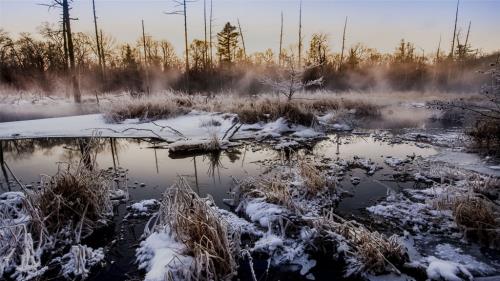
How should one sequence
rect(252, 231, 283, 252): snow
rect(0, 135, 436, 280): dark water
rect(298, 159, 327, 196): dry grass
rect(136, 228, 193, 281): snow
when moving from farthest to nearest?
1. rect(298, 159, 327, 196): dry grass
2. rect(0, 135, 436, 280): dark water
3. rect(252, 231, 283, 252): snow
4. rect(136, 228, 193, 281): snow

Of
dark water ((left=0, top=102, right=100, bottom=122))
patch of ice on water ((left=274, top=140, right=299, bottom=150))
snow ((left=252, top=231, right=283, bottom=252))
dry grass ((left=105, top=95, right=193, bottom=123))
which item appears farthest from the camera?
dark water ((left=0, top=102, right=100, bottom=122))

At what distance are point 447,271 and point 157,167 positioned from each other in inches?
210

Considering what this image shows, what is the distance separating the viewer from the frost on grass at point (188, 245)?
284cm

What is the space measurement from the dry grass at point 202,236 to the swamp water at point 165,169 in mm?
251

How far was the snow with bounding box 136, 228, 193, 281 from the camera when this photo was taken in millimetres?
2834

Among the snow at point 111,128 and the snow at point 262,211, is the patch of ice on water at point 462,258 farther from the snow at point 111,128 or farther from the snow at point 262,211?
the snow at point 111,128

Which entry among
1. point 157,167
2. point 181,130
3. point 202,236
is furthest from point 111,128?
point 202,236

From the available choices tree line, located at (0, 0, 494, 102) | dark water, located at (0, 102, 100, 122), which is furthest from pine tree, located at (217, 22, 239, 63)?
dark water, located at (0, 102, 100, 122)

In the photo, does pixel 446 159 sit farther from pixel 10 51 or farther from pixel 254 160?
pixel 10 51

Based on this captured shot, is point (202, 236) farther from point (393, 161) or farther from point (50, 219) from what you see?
point (393, 161)

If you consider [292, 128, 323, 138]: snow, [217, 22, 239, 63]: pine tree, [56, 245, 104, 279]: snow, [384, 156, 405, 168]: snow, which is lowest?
[56, 245, 104, 279]: snow

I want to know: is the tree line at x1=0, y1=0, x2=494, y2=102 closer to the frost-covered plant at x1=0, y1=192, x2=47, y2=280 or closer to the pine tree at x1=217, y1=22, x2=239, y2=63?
the pine tree at x1=217, y1=22, x2=239, y2=63

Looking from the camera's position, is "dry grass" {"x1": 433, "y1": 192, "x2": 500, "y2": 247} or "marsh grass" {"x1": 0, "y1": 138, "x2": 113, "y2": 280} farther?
"dry grass" {"x1": 433, "y1": 192, "x2": 500, "y2": 247}

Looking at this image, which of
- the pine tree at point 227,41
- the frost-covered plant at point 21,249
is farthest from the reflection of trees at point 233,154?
the pine tree at point 227,41
